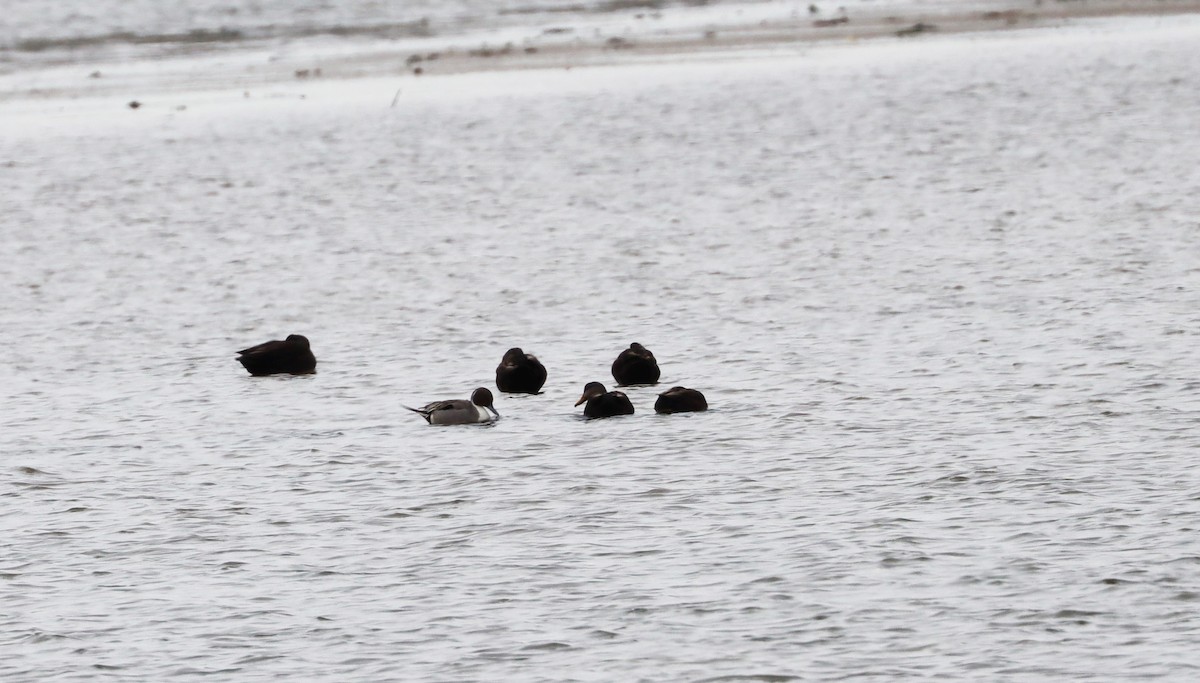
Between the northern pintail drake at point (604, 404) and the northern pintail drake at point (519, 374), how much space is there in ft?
2.48

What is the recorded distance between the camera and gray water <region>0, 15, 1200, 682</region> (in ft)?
24.9

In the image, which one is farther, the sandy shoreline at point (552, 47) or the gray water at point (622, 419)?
the sandy shoreline at point (552, 47)

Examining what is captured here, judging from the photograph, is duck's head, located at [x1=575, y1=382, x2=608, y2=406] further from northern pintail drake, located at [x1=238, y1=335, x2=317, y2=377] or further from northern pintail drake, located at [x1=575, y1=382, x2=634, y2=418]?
northern pintail drake, located at [x1=238, y1=335, x2=317, y2=377]

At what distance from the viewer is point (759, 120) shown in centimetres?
2503

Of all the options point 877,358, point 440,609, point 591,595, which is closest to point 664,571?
point 591,595

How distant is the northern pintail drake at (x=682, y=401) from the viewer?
11312 mm

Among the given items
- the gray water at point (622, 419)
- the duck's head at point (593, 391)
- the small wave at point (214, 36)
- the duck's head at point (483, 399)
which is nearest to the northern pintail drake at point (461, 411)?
the duck's head at point (483, 399)

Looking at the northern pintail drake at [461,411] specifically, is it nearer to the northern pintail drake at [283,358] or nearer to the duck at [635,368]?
the duck at [635,368]

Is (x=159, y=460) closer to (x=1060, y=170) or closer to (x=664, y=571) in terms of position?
(x=664, y=571)

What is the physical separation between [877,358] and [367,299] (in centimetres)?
487

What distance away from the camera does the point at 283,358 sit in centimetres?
1291

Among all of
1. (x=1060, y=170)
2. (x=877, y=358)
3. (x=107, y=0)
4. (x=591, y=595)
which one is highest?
(x=107, y=0)

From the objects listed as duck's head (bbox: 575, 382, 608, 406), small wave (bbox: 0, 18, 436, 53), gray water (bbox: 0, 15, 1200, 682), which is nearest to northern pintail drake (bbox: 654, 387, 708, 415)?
gray water (bbox: 0, 15, 1200, 682)

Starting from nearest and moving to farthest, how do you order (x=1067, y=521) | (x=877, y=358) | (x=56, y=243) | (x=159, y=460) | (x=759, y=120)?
1. (x=1067, y=521)
2. (x=159, y=460)
3. (x=877, y=358)
4. (x=56, y=243)
5. (x=759, y=120)
